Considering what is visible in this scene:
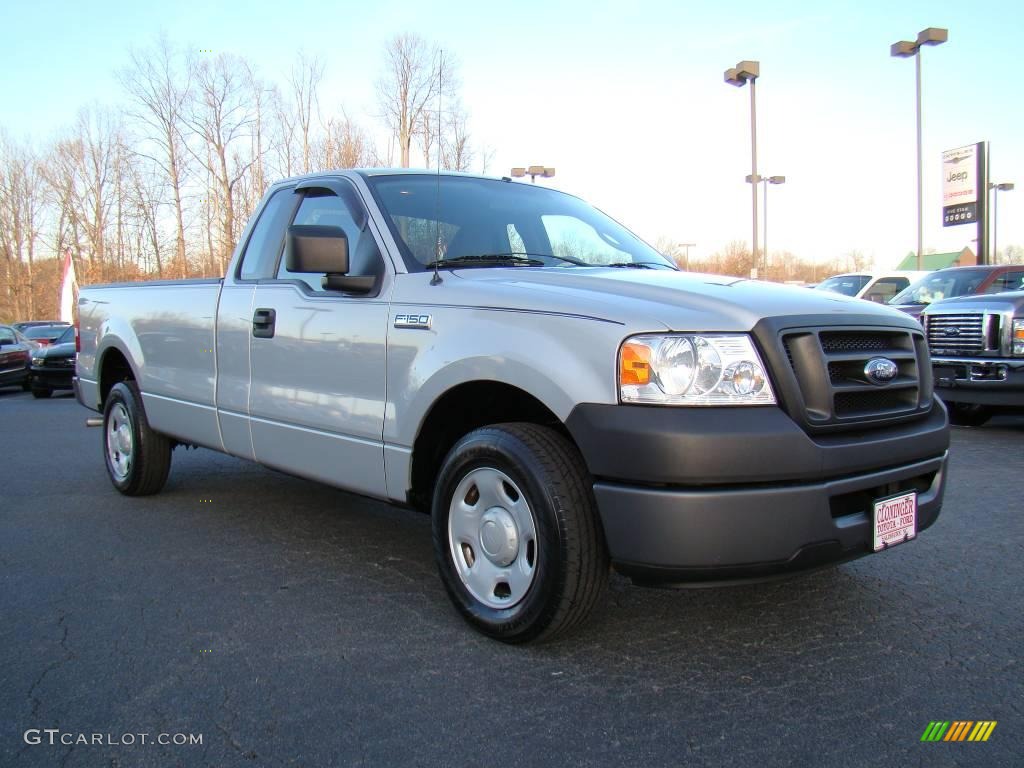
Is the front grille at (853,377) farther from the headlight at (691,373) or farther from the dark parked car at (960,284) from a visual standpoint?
the dark parked car at (960,284)

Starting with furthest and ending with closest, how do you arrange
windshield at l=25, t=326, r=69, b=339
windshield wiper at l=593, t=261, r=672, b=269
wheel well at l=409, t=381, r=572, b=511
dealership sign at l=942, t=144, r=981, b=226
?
1. dealership sign at l=942, t=144, r=981, b=226
2. windshield at l=25, t=326, r=69, b=339
3. windshield wiper at l=593, t=261, r=672, b=269
4. wheel well at l=409, t=381, r=572, b=511

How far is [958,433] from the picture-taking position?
862cm

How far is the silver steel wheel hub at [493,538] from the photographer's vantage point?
3092mm

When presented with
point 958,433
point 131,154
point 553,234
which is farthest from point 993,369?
point 131,154

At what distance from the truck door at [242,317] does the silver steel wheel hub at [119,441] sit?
137cm

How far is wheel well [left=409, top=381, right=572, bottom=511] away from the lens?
339 centimetres

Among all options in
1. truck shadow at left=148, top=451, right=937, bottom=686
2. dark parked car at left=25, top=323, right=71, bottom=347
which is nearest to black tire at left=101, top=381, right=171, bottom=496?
truck shadow at left=148, top=451, right=937, bottom=686

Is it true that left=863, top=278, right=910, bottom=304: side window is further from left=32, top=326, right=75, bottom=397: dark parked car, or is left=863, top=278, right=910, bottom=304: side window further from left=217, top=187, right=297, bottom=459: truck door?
left=32, top=326, right=75, bottom=397: dark parked car

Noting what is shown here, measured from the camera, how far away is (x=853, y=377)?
2988 mm

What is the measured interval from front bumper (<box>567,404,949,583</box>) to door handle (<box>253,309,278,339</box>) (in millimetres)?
2091

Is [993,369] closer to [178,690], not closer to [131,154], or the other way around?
[178,690]

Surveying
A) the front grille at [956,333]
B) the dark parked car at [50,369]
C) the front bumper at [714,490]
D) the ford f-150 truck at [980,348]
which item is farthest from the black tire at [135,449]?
the dark parked car at [50,369]

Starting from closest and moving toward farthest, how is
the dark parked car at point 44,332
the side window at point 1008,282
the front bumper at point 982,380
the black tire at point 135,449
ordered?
the black tire at point 135,449 < the front bumper at point 982,380 < the side window at point 1008,282 < the dark parked car at point 44,332

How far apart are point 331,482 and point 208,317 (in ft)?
4.87
